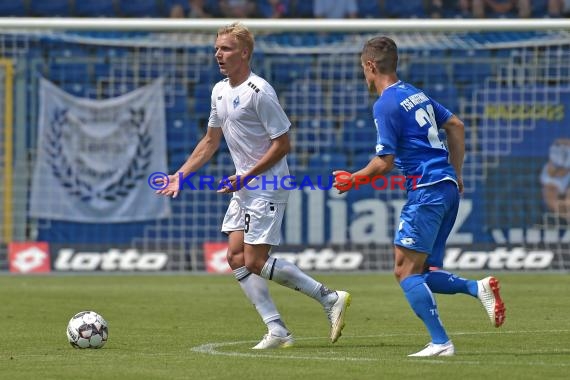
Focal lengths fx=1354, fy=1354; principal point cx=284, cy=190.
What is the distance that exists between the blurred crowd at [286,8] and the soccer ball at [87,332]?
13971 mm

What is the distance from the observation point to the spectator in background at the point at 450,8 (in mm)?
23906

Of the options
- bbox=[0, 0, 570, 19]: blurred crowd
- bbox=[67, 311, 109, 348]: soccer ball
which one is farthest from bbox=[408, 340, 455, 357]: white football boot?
bbox=[0, 0, 570, 19]: blurred crowd

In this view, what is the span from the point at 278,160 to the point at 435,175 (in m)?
1.33

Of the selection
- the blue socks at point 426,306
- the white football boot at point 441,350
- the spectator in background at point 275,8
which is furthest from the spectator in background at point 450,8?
the white football boot at point 441,350

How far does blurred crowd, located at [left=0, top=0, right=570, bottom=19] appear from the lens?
23.5 metres

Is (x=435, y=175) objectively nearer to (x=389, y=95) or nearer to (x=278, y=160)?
(x=389, y=95)

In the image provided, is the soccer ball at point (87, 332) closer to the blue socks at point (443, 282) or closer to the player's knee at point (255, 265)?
the player's knee at point (255, 265)

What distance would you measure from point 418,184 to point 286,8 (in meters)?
15.2

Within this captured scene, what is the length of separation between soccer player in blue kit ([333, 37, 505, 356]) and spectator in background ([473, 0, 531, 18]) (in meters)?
15.3

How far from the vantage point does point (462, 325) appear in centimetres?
1172

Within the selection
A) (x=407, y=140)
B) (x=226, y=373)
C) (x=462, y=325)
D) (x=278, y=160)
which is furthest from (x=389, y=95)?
(x=462, y=325)

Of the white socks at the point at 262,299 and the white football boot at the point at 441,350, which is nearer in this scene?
the white football boot at the point at 441,350

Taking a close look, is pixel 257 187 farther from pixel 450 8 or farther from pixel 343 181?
pixel 450 8

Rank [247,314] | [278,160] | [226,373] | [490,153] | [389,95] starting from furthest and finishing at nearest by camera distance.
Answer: [490,153] → [247,314] → [278,160] → [389,95] → [226,373]
